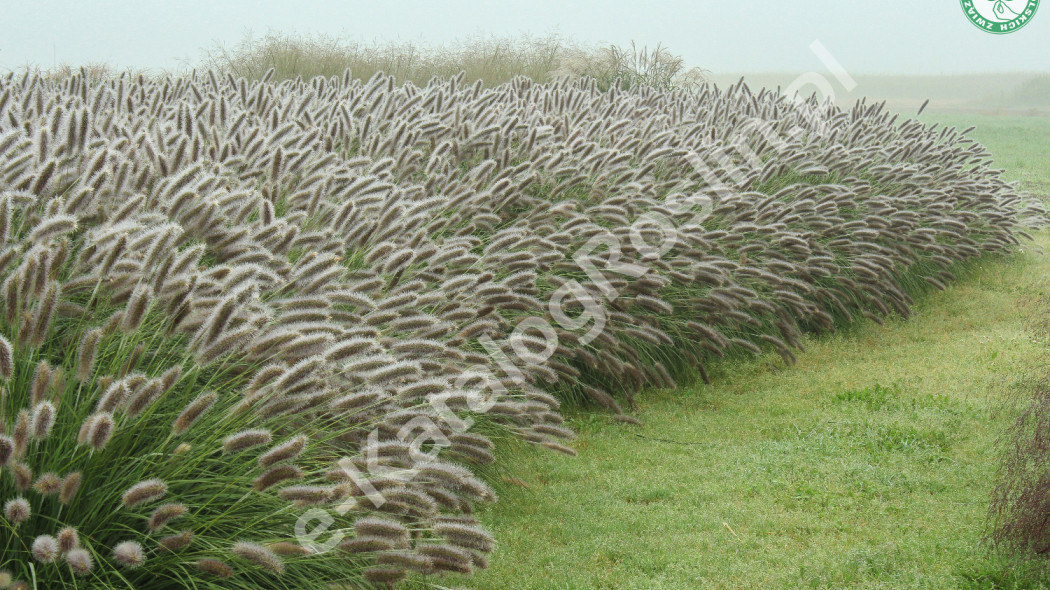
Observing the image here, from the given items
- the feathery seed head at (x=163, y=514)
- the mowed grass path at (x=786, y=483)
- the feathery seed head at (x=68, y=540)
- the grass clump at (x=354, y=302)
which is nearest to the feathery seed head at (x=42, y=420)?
the grass clump at (x=354, y=302)

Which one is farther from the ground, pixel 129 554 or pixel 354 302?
pixel 354 302

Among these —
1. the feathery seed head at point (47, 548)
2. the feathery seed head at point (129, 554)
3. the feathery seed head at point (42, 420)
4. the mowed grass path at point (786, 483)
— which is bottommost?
the mowed grass path at point (786, 483)

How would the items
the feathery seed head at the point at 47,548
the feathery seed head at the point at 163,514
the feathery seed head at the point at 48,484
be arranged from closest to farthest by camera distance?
the feathery seed head at the point at 47,548, the feathery seed head at the point at 48,484, the feathery seed head at the point at 163,514

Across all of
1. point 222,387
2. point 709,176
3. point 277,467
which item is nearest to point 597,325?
point 709,176

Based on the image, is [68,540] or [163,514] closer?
[68,540]

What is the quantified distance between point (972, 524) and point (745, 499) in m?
0.85

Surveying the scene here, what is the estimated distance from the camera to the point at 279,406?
8.77 feet

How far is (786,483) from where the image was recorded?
13.2ft

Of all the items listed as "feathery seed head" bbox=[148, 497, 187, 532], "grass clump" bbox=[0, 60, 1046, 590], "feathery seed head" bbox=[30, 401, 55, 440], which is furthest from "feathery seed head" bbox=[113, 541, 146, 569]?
"feathery seed head" bbox=[30, 401, 55, 440]

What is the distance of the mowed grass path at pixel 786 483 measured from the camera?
322cm

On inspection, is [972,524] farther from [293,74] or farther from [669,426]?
[293,74]

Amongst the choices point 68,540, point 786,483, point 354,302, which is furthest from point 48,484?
point 786,483

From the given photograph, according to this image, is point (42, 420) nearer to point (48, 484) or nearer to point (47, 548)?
point (48, 484)

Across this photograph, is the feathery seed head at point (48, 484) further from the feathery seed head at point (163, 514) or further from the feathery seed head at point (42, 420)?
the feathery seed head at point (163, 514)
